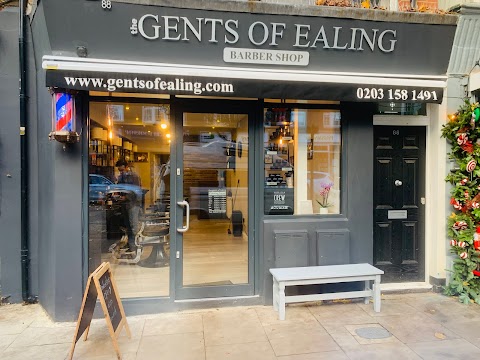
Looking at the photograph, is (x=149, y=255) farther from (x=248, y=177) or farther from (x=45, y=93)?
(x=45, y=93)

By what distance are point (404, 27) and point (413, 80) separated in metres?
0.76

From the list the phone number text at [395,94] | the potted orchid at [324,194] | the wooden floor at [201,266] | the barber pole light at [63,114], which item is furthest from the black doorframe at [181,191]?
the phone number text at [395,94]

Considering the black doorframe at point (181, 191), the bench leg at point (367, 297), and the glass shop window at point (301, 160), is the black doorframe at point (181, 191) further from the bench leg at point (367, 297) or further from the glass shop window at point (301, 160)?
the bench leg at point (367, 297)

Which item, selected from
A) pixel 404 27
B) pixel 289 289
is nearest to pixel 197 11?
pixel 404 27

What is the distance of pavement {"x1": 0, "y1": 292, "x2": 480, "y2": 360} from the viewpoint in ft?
10.8

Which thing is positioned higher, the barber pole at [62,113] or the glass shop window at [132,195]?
the barber pole at [62,113]

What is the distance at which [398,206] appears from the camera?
504cm

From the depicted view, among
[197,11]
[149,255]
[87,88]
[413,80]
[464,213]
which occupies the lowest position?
[149,255]

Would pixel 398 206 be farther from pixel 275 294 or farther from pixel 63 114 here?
pixel 63 114

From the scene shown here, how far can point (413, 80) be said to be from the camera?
424 cm

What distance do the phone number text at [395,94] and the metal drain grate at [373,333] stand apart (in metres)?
2.68

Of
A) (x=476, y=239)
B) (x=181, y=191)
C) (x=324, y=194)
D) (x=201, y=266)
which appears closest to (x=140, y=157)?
(x=181, y=191)

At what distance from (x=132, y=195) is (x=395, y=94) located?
11.9 feet

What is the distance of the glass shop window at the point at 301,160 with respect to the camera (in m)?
4.59
